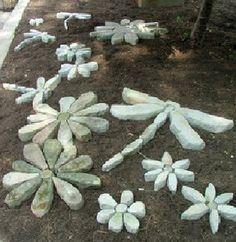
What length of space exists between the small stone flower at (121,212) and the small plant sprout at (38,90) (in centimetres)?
111

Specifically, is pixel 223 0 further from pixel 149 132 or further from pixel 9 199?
pixel 9 199

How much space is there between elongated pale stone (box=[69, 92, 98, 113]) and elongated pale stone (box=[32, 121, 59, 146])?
8.2 inches

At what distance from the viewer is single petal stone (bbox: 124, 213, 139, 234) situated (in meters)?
2.59

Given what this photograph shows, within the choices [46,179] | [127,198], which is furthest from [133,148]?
[46,179]

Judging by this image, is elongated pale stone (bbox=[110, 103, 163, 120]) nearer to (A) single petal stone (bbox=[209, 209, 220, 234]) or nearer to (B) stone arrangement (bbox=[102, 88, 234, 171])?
(B) stone arrangement (bbox=[102, 88, 234, 171])

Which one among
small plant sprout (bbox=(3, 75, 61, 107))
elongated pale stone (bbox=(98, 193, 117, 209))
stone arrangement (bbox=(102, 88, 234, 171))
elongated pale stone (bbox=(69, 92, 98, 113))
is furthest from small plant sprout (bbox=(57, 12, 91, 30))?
elongated pale stone (bbox=(98, 193, 117, 209))

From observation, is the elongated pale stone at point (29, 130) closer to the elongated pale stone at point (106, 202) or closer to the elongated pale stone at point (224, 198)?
the elongated pale stone at point (106, 202)

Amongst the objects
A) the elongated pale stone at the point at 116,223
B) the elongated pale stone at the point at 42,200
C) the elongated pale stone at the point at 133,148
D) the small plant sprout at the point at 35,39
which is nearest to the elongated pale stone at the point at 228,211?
the elongated pale stone at the point at 116,223

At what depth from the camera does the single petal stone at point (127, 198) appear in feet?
8.99

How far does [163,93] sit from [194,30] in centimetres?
75

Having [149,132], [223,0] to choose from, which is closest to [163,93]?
[149,132]

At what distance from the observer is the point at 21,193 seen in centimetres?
284

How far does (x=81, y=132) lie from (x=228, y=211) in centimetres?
103

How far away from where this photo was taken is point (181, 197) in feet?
9.21
